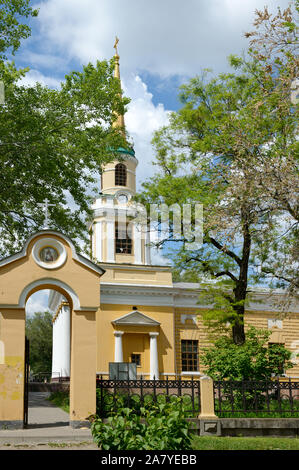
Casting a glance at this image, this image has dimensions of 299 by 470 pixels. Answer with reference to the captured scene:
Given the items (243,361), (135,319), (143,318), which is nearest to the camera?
(243,361)

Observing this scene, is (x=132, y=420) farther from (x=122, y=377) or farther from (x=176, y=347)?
(x=176, y=347)

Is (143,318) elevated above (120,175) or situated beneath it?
situated beneath

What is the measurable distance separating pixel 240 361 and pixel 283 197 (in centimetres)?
636

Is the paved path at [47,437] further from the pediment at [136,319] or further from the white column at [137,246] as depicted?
the white column at [137,246]

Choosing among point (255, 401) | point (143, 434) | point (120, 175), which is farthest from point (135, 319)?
point (143, 434)

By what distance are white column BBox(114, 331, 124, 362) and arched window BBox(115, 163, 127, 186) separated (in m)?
11.5

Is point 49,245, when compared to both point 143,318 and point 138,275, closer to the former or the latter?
point 143,318

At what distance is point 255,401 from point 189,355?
1570 cm

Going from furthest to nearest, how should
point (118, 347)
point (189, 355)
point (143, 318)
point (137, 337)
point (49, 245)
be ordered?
point (189, 355)
point (137, 337)
point (143, 318)
point (118, 347)
point (49, 245)

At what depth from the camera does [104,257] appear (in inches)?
1278

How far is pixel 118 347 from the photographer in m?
27.2

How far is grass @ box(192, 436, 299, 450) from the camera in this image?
11016 mm

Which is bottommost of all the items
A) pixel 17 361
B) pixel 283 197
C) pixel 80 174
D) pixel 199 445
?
pixel 199 445
